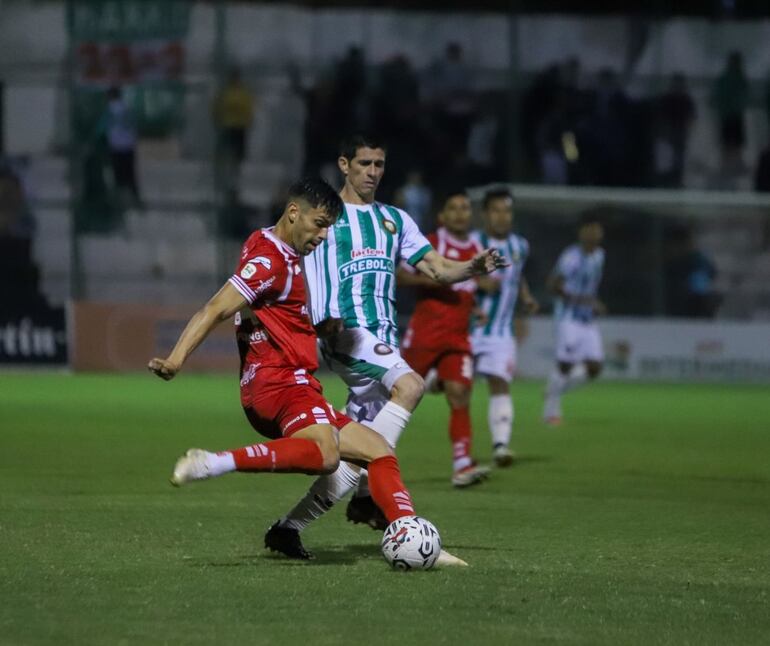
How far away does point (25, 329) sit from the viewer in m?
25.1

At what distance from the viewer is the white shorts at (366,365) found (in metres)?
8.78

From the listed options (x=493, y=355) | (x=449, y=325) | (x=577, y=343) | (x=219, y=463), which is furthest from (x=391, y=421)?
(x=577, y=343)

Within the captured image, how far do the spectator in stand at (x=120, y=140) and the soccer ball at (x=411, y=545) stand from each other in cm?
1953

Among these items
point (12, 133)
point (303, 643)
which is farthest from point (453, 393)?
point (12, 133)

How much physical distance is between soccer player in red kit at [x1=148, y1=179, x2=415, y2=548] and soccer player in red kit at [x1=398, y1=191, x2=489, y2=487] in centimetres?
441

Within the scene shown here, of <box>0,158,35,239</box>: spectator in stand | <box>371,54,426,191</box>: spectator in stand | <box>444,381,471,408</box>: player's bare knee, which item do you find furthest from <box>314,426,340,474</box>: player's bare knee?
<box>371,54,426,191</box>: spectator in stand

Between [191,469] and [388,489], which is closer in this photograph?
[191,469]

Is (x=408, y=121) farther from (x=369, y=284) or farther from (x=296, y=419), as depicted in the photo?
(x=296, y=419)

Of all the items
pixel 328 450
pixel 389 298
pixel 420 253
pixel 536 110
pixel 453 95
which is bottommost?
pixel 328 450

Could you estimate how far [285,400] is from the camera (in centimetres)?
760

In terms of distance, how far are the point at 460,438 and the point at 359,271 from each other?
3146 millimetres

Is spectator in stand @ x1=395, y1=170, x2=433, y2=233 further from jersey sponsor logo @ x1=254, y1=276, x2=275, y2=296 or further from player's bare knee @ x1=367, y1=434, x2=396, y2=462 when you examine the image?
jersey sponsor logo @ x1=254, y1=276, x2=275, y2=296

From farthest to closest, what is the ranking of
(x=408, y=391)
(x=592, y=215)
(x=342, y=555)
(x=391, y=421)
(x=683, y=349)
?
(x=592, y=215) → (x=683, y=349) → (x=408, y=391) → (x=391, y=421) → (x=342, y=555)

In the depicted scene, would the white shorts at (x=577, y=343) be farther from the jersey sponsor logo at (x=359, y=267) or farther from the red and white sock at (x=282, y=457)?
the red and white sock at (x=282, y=457)
